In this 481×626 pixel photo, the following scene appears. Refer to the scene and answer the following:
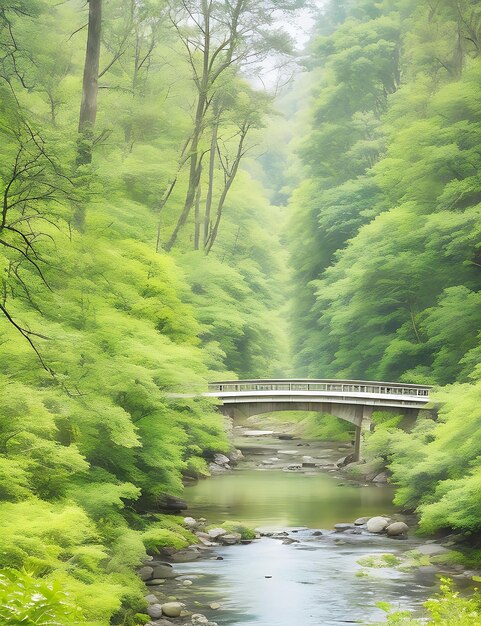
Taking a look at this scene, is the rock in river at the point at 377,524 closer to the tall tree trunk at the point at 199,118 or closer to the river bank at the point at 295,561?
the river bank at the point at 295,561

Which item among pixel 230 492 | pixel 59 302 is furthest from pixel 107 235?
pixel 230 492

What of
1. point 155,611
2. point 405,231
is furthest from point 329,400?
point 155,611

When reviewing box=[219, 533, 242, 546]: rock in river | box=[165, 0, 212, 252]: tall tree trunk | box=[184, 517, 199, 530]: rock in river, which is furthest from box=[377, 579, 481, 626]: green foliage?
box=[165, 0, 212, 252]: tall tree trunk

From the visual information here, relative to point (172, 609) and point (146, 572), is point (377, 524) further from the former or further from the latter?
point (172, 609)

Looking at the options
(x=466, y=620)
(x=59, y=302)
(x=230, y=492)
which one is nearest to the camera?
(x=466, y=620)

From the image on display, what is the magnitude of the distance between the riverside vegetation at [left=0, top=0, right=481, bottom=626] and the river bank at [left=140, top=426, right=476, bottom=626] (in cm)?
130

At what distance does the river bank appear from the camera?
802 inches

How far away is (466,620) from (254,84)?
35893 mm

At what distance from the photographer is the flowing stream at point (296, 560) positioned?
67.0 ft

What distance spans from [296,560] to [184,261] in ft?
63.9

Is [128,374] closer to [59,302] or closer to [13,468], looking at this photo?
[59,302]

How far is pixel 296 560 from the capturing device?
24953mm


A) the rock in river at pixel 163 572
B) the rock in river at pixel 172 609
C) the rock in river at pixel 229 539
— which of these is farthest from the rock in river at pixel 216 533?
the rock in river at pixel 172 609

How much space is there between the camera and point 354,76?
6003 cm
